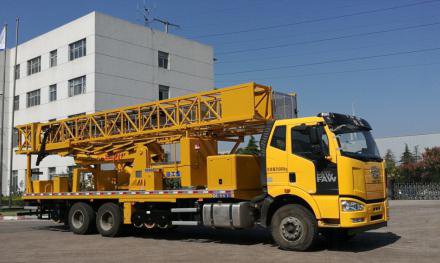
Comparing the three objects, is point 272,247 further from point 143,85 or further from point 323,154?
point 143,85

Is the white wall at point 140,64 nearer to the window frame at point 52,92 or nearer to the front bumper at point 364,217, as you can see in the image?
the window frame at point 52,92

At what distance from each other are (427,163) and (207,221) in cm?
3263

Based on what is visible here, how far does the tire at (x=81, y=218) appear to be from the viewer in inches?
586

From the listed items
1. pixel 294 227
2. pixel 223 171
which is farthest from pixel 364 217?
pixel 223 171

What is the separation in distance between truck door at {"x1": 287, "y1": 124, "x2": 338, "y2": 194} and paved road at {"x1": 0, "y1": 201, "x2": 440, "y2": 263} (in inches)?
57.4

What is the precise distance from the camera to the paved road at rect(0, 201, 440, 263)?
9984mm

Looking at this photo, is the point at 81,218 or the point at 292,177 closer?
the point at 292,177

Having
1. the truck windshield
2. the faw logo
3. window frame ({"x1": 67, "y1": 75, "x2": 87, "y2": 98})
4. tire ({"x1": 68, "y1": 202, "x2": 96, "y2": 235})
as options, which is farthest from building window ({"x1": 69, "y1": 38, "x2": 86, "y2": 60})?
the faw logo

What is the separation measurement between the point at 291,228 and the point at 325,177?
1.37 metres

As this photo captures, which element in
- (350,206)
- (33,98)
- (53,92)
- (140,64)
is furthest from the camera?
(33,98)

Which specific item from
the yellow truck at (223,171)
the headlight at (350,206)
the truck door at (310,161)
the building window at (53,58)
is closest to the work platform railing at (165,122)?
the yellow truck at (223,171)

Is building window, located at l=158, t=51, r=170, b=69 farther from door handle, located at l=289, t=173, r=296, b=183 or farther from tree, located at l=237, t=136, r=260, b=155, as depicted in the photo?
door handle, located at l=289, t=173, r=296, b=183

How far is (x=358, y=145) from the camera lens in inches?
415

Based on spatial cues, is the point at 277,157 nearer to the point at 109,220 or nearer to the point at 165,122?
the point at 165,122
